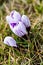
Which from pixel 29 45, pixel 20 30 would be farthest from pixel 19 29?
pixel 29 45

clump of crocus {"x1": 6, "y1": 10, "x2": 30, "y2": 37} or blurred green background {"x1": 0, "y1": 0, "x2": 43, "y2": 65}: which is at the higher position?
clump of crocus {"x1": 6, "y1": 10, "x2": 30, "y2": 37}

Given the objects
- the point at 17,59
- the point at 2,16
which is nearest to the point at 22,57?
the point at 17,59

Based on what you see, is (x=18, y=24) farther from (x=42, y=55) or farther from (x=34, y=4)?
(x=34, y=4)

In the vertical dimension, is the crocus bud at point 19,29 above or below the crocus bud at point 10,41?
above

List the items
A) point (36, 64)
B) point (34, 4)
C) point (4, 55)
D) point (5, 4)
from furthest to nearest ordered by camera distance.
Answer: point (5, 4) < point (34, 4) < point (4, 55) < point (36, 64)

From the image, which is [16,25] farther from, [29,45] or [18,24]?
[29,45]

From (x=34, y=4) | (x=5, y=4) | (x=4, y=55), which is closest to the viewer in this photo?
(x=4, y=55)

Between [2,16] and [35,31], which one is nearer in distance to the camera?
[35,31]
